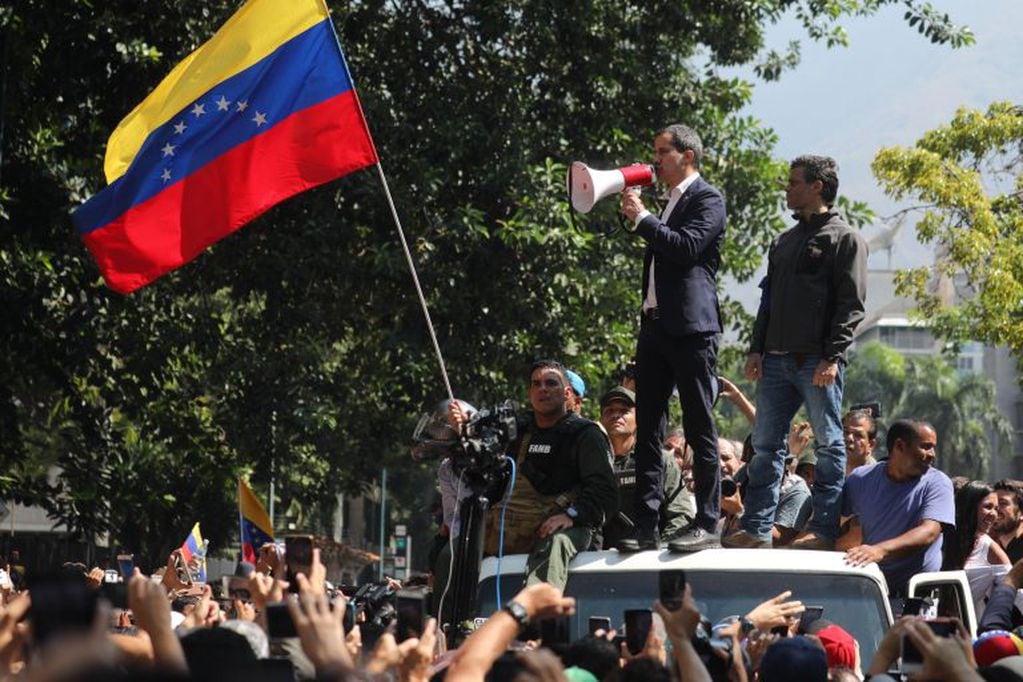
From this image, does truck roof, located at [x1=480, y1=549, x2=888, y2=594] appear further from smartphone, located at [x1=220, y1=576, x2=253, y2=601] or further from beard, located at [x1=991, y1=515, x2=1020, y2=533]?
beard, located at [x1=991, y1=515, x2=1020, y2=533]

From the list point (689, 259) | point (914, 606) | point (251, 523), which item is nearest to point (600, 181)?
point (689, 259)

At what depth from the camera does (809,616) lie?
740cm

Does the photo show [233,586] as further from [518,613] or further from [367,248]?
[367,248]

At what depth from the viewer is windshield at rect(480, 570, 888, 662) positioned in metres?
7.54

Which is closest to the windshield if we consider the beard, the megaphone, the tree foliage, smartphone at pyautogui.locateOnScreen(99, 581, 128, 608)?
the megaphone

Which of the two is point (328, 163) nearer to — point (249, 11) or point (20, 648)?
point (249, 11)

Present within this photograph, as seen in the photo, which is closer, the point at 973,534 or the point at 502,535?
the point at 502,535

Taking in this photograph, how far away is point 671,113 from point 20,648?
15066 millimetres

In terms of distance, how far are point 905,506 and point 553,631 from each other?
2.88 m

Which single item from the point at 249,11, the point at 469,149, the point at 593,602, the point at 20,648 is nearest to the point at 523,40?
the point at 469,149

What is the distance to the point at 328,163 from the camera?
1098 cm

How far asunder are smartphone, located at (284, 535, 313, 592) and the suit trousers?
3.09m

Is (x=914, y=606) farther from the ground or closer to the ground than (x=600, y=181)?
closer to the ground

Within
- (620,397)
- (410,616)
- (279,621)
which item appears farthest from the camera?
(620,397)
